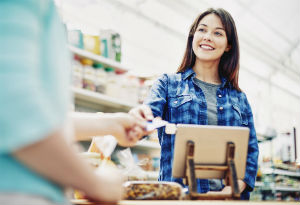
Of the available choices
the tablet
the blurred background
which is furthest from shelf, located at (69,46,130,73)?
the tablet

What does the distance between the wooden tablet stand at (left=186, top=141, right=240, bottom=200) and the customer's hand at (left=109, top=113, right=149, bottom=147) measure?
0.74ft

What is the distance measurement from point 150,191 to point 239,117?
0.82 meters

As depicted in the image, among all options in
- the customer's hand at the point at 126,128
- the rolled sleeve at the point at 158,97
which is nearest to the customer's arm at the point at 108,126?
the customer's hand at the point at 126,128

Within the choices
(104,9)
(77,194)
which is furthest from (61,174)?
(104,9)

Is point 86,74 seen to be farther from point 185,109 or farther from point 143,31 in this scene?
point 143,31

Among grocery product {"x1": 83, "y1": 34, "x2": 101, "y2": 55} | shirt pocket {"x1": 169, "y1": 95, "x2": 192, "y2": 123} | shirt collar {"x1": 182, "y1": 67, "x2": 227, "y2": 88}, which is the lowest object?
shirt pocket {"x1": 169, "y1": 95, "x2": 192, "y2": 123}

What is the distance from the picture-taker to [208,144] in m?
1.29

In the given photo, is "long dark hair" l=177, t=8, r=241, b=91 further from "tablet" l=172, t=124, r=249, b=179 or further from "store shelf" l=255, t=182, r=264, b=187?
"store shelf" l=255, t=182, r=264, b=187

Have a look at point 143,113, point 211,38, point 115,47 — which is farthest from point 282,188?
point 143,113

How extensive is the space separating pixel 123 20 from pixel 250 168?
462 centimetres

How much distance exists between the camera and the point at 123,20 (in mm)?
5875

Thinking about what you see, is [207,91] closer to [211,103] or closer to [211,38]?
[211,103]

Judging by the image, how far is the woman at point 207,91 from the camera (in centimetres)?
168

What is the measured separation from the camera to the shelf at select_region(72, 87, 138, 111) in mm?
3053
